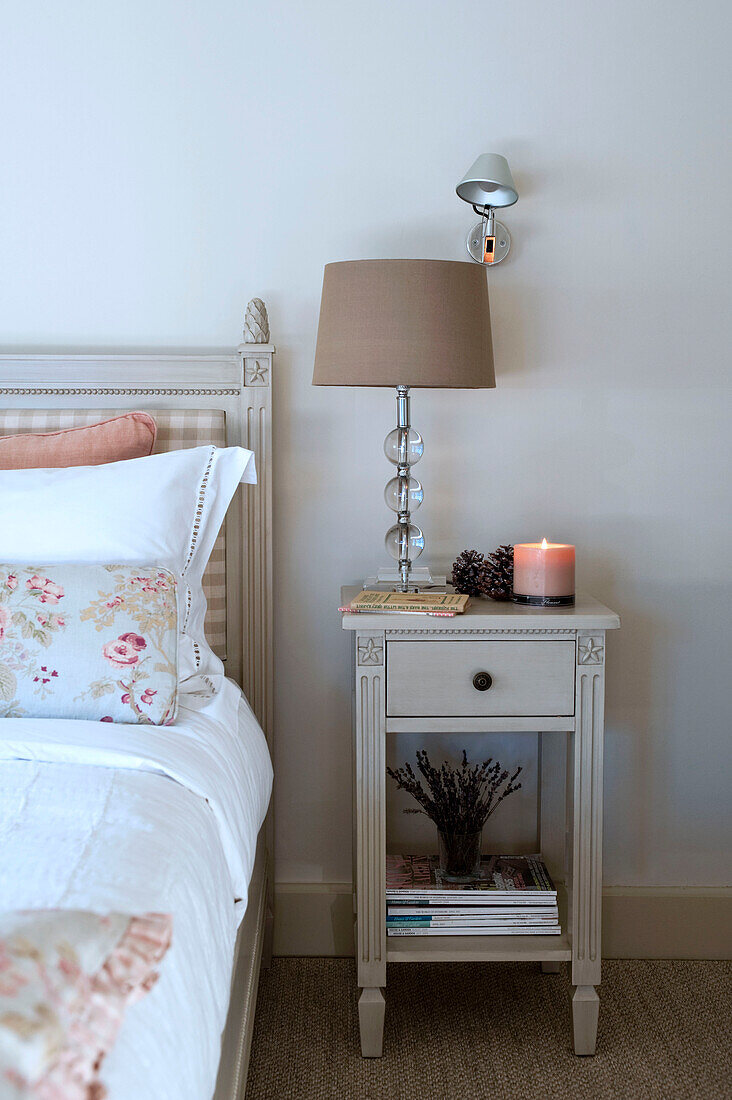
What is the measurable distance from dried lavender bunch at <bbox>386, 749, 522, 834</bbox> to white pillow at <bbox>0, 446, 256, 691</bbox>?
1.72ft

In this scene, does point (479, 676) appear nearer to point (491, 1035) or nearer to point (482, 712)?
point (482, 712)

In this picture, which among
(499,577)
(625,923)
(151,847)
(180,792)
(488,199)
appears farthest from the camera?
(625,923)

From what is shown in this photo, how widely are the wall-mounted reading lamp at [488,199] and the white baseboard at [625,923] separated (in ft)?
4.71

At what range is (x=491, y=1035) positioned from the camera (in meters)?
1.78

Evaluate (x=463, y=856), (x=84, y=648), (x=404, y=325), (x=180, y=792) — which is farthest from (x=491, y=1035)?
(x=404, y=325)

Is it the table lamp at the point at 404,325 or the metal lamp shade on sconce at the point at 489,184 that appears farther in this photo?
the metal lamp shade on sconce at the point at 489,184

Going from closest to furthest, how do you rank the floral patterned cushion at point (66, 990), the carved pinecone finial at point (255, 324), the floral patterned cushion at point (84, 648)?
the floral patterned cushion at point (66, 990) → the floral patterned cushion at point (84, 648) → the carved pinecone finial at point (255, 324)

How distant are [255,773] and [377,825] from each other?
26 cm

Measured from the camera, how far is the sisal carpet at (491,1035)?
1.63m

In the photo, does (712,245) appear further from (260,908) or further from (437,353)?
(260,908)

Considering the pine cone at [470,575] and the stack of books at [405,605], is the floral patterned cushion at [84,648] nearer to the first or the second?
the stack of books at [405,605]

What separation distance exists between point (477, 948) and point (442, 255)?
1415mm

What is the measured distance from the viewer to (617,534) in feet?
6.73

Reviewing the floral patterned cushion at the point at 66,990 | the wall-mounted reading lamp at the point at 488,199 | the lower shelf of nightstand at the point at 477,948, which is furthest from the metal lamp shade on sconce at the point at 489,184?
the floral patterned cushion at the point at 66,990
